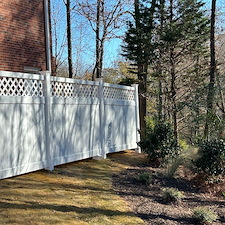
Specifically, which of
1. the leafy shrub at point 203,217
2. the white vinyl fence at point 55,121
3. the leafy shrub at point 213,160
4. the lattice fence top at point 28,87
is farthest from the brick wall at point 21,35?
the leafy shrub at point 203,217

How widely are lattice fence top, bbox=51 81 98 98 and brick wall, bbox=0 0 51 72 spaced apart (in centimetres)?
251

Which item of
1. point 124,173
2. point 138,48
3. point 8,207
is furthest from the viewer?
point 138,48

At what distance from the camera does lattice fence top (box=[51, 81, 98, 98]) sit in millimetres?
5477

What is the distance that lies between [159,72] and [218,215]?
7194 mm

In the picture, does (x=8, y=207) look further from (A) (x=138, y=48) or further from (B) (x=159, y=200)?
(A) (x=138, y=48)

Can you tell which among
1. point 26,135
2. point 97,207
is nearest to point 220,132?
point 97,207

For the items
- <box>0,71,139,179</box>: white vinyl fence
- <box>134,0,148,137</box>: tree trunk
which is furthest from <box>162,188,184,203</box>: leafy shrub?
<box>134,0,148,137</box>: tree trunk

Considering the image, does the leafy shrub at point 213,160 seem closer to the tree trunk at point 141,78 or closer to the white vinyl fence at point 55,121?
the white vinyl fence at point 55,121

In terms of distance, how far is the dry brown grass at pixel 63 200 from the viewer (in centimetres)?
339

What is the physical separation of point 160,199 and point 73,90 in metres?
3.02

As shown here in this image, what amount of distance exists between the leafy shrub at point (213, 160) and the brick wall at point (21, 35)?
5632mm

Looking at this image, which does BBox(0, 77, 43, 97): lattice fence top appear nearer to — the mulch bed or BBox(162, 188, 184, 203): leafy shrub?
the mulch bed

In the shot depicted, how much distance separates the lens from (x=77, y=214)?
3615 mm

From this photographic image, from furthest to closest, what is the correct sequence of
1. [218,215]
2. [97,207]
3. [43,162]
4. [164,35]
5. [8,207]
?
1. [164,35]
2. [43,162]
3. [218,215]
4. [97,207]
5. [8,207]
